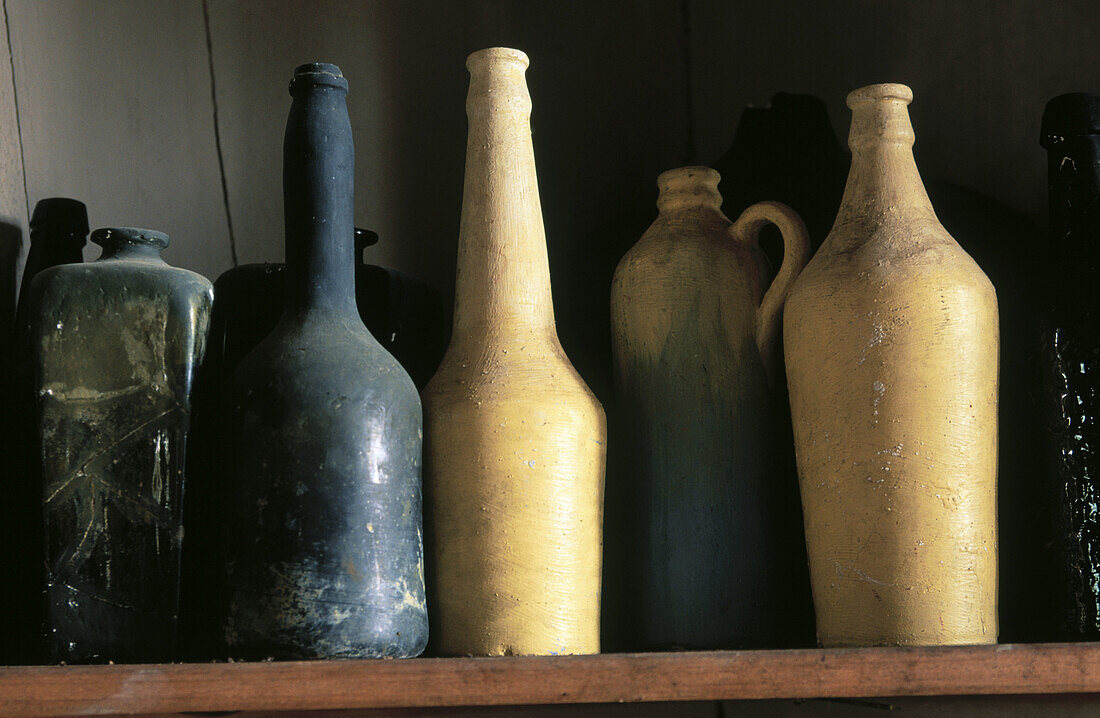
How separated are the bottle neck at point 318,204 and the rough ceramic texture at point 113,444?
0.20ft

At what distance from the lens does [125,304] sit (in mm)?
517

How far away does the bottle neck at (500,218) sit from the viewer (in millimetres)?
572

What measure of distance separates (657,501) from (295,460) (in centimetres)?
21

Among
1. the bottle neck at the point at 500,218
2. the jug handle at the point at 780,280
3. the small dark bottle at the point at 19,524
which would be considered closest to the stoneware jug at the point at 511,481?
the bottle neck at the point at 500,218

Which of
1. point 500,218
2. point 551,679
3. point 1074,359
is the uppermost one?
point 500,218

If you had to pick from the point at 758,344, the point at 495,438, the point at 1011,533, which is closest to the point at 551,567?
the point at 495,438

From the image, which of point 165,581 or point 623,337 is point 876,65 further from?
point 165,581

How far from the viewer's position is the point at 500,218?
1.92 ft

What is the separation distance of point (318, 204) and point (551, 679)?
0.28m

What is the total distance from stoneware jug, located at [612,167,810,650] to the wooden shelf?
94mm

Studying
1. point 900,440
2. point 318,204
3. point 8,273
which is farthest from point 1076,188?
point 8,273

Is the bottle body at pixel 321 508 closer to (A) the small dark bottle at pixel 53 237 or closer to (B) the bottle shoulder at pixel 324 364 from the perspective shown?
(B) the bottle shoulder at pixel 324 364

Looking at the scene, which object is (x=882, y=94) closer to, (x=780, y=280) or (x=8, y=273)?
(x=780, y=280)

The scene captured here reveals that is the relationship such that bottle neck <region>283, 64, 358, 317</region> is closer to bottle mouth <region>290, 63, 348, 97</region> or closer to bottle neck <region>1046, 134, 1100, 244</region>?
→ bottle mouth <region>290, 63, 348, 97</region>
